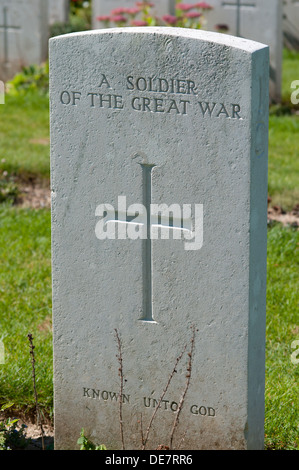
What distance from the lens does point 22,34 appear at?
9.10m

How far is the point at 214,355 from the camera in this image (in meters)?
2.79

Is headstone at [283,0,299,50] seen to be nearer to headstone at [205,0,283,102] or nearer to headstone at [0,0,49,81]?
headstone at [205,0,283,102]

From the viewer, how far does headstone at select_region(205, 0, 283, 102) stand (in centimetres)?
820

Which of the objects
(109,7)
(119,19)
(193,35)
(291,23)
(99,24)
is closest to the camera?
(193,35)

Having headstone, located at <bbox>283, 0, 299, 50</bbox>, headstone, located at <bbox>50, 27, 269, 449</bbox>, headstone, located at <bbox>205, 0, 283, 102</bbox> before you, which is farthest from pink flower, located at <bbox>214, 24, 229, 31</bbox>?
headstone, located at <bbox>50, 27, 269, 449</bbox>

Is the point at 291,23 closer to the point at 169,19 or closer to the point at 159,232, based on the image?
the point at 169,19

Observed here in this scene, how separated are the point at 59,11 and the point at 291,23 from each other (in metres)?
3.61

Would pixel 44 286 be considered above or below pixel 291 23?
below

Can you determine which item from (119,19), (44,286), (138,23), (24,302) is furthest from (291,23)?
(24,302)

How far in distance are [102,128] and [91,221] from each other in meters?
0.33

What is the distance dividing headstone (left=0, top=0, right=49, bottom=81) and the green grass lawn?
1841 mm

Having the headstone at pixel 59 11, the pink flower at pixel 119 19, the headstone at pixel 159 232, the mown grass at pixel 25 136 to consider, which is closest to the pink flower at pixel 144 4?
the pink flower at pixel 119 19

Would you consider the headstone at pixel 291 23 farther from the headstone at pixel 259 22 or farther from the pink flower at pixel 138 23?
the pink flower at pixel 138 23
